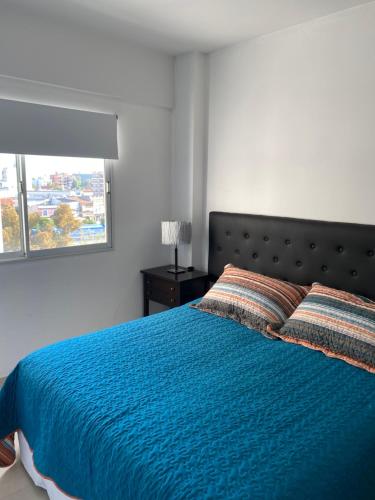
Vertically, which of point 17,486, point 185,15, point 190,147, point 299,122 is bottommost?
point 17,486

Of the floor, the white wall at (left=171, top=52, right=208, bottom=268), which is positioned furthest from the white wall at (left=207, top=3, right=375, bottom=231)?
the floor

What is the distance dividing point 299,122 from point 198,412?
2.01 m

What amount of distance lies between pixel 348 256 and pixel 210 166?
1386 millimetres

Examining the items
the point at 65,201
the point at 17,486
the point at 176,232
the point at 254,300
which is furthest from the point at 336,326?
the point at 65,201

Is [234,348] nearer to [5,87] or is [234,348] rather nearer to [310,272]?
[310,272]

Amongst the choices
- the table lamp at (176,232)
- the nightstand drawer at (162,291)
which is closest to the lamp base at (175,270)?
the table lamp at (176,232)

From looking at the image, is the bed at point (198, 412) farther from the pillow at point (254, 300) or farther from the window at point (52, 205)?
the window at point (52, 205)

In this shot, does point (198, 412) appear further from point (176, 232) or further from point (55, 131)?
point (55, 131)

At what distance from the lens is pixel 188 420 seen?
1.40 meters

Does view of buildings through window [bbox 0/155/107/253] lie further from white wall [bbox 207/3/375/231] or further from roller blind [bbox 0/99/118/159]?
white wall [bbox 207/3/375/231]

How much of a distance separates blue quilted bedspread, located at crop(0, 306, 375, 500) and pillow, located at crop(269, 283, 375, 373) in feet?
0.23

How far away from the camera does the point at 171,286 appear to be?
3.02m

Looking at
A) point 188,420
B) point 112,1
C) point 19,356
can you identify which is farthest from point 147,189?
point 188,420

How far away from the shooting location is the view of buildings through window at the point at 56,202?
256 centimetres
